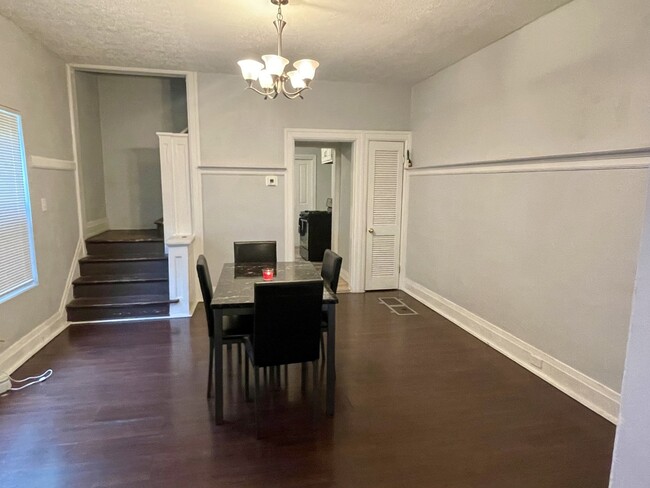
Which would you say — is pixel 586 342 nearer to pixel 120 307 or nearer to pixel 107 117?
pixel 120 307

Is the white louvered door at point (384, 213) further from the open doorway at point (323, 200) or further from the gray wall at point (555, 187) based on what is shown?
the gray wall at point (555, 187)

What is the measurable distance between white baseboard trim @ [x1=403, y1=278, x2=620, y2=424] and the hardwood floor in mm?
77

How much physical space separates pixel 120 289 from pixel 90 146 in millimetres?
2001

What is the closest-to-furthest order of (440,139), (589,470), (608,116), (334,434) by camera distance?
(589,470), (334,434), (608,116), (440,139)

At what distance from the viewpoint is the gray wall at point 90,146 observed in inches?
183

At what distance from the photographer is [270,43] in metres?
3.52

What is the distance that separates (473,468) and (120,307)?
12.2ft

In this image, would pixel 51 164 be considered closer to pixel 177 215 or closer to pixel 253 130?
pixel 177 215

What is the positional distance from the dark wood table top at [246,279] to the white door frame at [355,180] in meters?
1.65

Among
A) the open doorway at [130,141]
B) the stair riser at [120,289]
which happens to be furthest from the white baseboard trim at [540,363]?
the open doorway at [130,141]

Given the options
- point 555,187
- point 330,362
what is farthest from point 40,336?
point 555,187

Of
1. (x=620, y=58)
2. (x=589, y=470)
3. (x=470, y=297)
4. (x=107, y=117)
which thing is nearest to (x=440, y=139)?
(x=470, y=297)

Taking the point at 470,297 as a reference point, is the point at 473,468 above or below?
below

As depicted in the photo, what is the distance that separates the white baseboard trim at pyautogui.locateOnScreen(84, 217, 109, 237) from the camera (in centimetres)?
471
